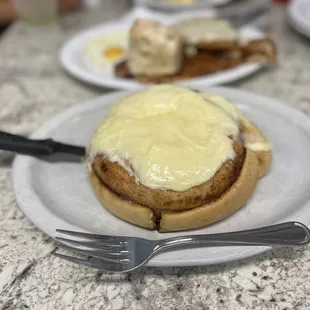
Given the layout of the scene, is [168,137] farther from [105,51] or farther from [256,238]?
[105,51]

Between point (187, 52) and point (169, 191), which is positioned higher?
point (169, 191)

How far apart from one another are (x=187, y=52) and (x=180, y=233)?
0.91 meters

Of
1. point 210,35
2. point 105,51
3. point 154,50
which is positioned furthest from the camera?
point 105,51

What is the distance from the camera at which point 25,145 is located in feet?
3.32

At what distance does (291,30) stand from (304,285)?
1381 mm

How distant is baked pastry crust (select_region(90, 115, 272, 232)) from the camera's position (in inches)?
32.4

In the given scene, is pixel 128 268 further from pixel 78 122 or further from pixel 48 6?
pixel 48 6

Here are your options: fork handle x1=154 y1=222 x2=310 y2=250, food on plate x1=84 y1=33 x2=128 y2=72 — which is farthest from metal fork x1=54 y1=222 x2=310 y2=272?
food on plate x1=84 y1=33 x2=128 y2=72

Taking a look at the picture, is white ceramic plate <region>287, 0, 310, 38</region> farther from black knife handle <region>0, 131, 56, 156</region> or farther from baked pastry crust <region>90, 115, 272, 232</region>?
black knife handle <region>0, 131, 56, 156</region>

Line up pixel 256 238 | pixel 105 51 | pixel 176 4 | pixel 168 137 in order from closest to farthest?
pixel 256 238 → pixel 168 137 → pixel 105 51 → pixel 176 4

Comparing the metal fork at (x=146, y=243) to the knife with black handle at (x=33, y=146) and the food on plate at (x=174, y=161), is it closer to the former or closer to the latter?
the food on plate at (x=174, y=161)

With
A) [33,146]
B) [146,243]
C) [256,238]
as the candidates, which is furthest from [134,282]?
[33,146]

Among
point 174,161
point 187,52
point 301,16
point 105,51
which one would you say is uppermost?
point 174,161

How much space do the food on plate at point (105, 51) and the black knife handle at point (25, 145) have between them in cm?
62
